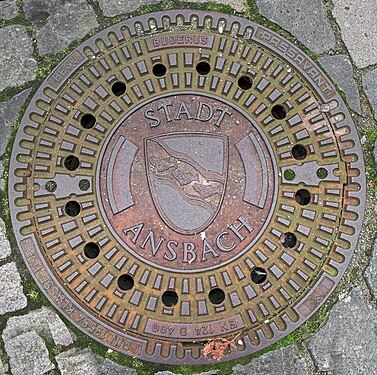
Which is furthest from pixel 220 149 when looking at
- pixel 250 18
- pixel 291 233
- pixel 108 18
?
pixel 108 18

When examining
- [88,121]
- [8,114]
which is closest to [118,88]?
[88,121]

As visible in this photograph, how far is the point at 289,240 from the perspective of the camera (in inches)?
88.4

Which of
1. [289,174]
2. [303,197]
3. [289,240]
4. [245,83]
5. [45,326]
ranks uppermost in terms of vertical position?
[245,83]

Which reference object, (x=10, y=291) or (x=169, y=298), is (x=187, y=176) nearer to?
(x=169, y=298)

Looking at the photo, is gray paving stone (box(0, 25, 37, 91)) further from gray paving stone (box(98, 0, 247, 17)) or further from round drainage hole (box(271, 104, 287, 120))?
round drainage hole (box(271, 104, 287, 120))

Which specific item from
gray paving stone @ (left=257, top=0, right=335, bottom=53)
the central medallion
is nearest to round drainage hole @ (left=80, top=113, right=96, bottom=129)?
the central medallion

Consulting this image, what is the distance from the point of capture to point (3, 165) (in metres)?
2.24

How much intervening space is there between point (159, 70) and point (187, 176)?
482mm

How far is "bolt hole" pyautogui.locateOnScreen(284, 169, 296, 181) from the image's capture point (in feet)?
7.36

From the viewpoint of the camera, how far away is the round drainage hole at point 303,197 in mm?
2252

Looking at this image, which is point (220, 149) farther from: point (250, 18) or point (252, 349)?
point (252, 349)

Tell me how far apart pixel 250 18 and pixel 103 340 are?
1490mm

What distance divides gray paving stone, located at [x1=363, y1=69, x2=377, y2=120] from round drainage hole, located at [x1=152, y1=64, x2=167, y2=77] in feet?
2.86

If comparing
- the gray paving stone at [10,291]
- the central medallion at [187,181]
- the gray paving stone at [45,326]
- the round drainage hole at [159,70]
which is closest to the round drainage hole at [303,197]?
the central medallion at [187,181]
